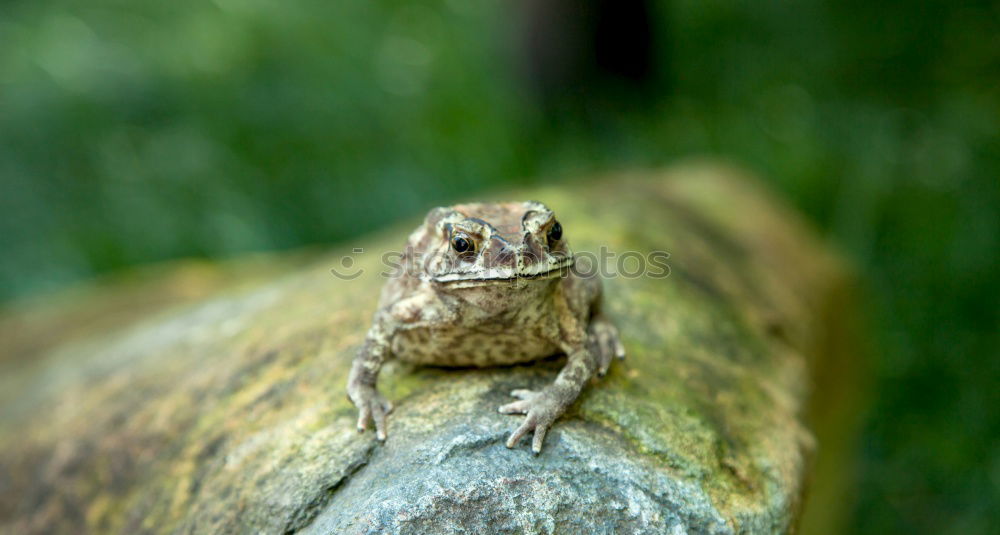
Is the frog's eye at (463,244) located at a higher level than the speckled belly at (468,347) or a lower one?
higher

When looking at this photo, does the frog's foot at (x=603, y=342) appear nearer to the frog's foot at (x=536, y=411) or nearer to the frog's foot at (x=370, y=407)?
the frog's foot at (x=536, y=411)

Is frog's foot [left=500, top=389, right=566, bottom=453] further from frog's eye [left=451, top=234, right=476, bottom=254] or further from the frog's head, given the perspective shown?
frog's eye [left=451, top=234, right=476, bottom=254]

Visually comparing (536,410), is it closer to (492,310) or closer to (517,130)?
(492,310)

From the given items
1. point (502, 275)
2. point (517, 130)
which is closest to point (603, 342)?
point (502, 275)

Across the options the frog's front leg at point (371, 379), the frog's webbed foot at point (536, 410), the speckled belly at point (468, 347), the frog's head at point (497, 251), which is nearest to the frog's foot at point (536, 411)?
the frog's webbed foot at point (536, 410)

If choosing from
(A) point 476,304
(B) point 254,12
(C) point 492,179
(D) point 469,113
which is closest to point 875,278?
(C) point 492,179

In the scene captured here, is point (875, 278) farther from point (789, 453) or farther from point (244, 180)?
point (244, 180)

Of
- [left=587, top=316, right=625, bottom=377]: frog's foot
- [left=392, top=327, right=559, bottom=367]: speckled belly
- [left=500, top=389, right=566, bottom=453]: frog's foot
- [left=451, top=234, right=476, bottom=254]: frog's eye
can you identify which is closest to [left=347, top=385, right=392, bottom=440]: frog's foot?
[left=392, top=327, right=559, bottom=367]: speckled belly
